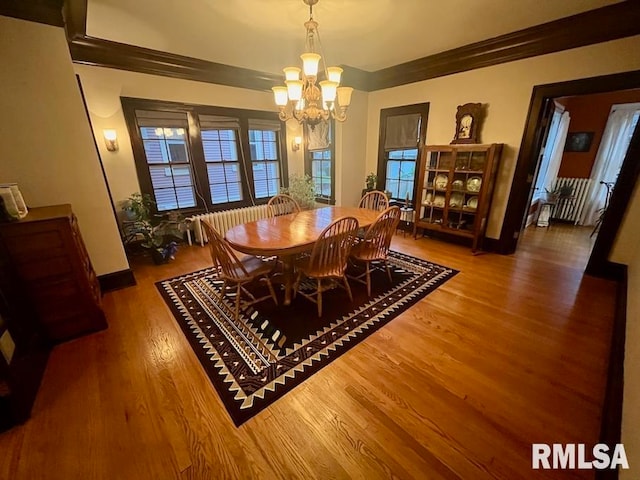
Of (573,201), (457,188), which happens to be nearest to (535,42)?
(457,188)

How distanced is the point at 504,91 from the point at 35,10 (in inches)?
187

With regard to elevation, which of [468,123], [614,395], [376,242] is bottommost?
[614,395]

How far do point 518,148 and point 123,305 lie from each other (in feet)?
16.2

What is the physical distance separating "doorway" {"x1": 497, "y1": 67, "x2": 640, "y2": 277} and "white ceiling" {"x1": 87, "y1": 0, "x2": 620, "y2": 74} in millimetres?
698

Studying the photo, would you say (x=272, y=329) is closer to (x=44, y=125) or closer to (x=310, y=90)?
(x=310, y=90)

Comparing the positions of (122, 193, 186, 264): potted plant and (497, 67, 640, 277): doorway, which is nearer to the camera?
(497, 67, 640, 277): doorway

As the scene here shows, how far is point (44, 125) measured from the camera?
2178 millimetres

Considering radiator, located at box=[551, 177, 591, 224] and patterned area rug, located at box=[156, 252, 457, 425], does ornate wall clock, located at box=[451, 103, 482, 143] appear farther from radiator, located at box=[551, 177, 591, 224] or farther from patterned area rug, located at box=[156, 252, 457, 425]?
radiator, located at box=[551, 177, 591, 224]

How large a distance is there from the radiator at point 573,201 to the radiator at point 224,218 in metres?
5.95

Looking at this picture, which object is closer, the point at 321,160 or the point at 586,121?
the point at 586,121

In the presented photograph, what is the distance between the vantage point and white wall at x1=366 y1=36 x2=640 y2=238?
2.59 meters

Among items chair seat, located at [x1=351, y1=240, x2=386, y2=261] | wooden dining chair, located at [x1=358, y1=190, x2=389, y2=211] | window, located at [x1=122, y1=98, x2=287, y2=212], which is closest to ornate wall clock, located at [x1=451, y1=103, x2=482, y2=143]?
wooden dining chair, located at [x1=358, y1=190, x2=389, y2=211]

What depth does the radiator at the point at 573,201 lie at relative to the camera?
4941 millimetres

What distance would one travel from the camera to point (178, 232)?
3783 mm
